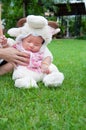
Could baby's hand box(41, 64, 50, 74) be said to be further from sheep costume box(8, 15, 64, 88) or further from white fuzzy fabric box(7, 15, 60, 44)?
white fuzzy fabric box(7, 15, 60, 44)

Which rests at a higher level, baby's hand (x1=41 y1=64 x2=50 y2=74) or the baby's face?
the baby's face

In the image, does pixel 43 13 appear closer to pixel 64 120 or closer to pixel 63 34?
pixel 63 34

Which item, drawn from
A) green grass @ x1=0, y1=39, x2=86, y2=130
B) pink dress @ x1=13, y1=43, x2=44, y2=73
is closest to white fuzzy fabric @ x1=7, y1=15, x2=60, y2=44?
pink dress @ x1=13, y1=43, x2=44, y2=73

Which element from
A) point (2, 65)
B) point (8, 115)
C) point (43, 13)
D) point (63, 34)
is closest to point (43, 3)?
point (43, 13)

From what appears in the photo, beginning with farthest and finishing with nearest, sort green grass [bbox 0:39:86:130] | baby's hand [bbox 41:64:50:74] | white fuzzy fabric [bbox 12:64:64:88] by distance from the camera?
baby's hand [bbox 41:64:50:74]
white fuzzy fabric [bbox 12:64:64:88]
green grass [bbox 0:39:86:130]

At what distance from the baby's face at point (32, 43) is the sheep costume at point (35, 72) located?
34 millimetres

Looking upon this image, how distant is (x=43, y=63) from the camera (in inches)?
125

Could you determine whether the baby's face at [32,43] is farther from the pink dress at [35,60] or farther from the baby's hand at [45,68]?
the baby's hand at [45,68]

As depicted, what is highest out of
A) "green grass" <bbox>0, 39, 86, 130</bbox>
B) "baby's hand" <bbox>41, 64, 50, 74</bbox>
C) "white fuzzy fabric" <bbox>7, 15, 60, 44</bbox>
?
"white fuzzy fabric" <bbox>7, 15, 60, 44</bbox>

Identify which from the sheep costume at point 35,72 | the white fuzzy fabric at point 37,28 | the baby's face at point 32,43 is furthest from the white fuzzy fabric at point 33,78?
the white fuzzy fabric at point 37,28

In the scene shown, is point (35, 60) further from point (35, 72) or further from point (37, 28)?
point (37, 28)

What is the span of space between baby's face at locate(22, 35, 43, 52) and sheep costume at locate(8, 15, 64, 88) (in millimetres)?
34

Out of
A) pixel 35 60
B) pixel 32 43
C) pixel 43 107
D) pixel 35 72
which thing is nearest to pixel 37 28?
pixel 32 43

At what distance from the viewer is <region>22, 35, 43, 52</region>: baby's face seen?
3.22m
